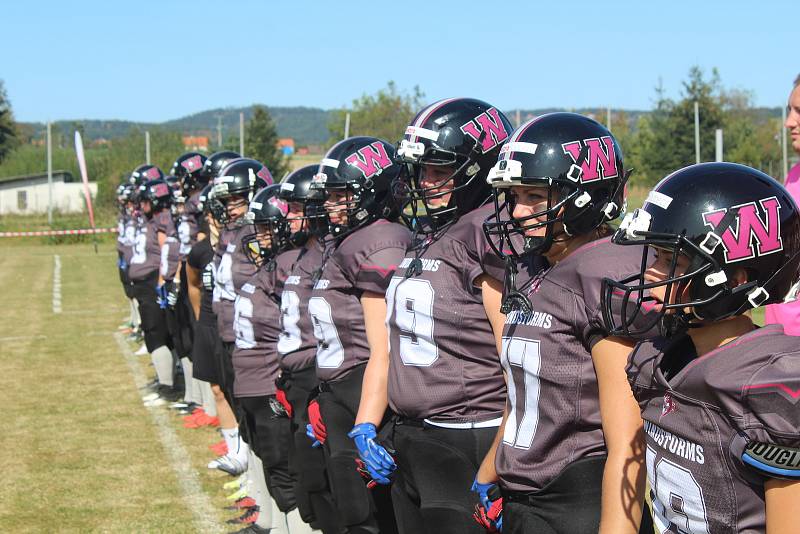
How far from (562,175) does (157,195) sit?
8.33 m

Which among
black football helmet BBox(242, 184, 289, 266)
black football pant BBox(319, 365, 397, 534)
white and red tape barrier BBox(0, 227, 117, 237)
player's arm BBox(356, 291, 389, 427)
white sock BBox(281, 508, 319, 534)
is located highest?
black football helmet BBox(242, 184, 289, 266)

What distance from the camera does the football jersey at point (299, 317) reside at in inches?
Result: 181

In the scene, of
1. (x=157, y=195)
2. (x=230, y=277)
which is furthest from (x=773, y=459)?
(x=157, y=195)

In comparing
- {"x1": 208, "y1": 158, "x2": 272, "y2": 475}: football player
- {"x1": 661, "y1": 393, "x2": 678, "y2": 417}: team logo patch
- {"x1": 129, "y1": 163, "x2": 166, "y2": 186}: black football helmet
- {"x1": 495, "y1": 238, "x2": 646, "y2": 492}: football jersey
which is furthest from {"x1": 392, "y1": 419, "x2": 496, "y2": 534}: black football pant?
{"x1": 129, "y1": 163, "x2": 166, "y2": 186}: black football helmet

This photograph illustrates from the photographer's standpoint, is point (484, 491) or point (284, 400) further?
point (284, 400)

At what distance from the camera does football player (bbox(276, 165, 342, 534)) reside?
4609 millimetres

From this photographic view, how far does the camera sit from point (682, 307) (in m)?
2.16

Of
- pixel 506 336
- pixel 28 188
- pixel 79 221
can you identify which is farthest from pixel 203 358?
pixel 28 188

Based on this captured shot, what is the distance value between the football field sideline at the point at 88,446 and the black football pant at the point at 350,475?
2.24m

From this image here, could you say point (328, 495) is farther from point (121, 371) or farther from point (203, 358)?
point (121, 371)

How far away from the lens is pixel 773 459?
1860 millimetres

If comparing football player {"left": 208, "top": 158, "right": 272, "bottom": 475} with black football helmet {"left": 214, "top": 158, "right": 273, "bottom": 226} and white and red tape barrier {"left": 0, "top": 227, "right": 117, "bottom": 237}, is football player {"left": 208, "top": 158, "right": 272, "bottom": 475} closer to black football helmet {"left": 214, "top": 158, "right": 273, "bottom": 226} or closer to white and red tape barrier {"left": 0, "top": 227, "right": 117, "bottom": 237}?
black football helmet {"left": 214, "top": 158, "right": 273, "bottom": 226}

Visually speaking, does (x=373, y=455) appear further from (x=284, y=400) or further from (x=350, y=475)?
(x=284, y=400)

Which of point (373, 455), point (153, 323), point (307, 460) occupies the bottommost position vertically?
point (153, 323)
